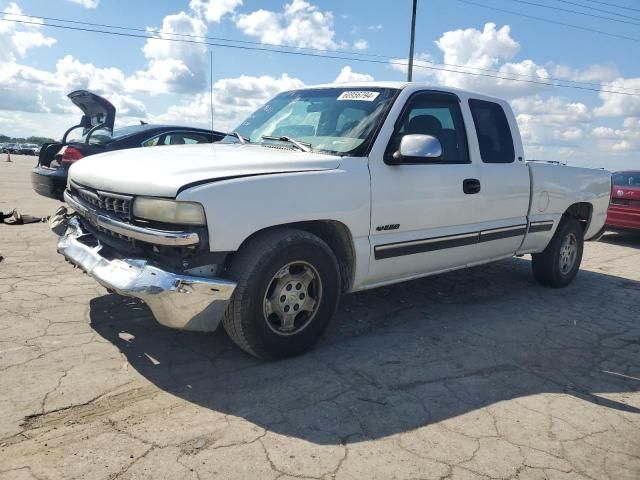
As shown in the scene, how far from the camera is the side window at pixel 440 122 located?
3.98 metres

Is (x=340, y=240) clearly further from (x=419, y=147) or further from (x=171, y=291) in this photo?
(x=171, y=291)

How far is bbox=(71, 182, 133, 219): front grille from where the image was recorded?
9.96ft

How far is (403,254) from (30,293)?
3.15 meters

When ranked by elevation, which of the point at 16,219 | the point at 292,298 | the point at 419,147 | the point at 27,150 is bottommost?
the point at 27,150

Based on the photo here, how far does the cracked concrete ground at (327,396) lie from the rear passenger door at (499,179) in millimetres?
718

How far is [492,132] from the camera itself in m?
4.78

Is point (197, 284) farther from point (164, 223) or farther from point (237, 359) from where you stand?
point (237, 359)

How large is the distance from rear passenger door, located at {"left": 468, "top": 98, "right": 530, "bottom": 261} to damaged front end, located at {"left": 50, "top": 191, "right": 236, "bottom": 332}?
8.52ft

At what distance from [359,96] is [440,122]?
750 mm

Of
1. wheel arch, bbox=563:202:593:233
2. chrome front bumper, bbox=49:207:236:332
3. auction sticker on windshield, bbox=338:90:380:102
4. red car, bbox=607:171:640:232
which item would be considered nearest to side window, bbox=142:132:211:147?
auction sticker on windshield, bbox=338:90:380:102

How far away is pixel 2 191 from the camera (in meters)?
12.7

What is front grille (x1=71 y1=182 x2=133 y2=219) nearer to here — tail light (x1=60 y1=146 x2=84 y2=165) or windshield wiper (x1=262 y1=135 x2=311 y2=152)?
windshield wiper (x1=262 y1=135 x2=311 y2=152)

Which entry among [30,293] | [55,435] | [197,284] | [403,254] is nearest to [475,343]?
[403,254]

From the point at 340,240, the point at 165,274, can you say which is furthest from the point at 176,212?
the point at 340,240
